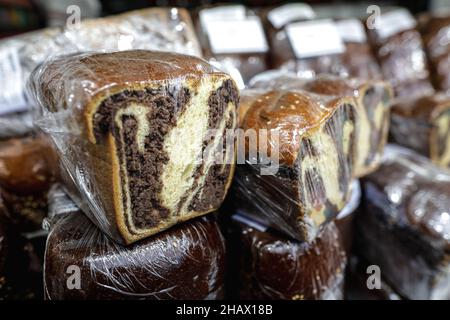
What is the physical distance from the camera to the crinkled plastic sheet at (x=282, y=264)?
1032mm

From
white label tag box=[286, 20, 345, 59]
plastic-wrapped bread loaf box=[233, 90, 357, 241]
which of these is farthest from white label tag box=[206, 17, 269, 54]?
plastic-wrapped bread loaf box=[233, 90, 357, 241]

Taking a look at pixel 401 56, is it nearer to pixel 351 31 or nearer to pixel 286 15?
pixel 351 31

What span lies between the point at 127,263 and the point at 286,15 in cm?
148

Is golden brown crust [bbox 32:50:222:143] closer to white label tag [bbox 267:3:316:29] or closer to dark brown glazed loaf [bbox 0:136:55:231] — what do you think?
dark brown glazed loaf [bbox 0:136:55:231]

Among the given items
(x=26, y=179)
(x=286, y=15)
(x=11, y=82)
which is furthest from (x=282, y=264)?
(x=286, y=15)

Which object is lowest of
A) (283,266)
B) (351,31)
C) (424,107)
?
(283,266)

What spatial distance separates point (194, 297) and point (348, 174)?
549 mm

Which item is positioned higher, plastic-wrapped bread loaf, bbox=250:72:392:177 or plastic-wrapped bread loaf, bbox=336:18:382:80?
plastic-wrapped bread loaf, bbox=336:18:382:80

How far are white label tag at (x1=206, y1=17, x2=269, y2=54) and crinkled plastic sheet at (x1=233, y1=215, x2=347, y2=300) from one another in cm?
87

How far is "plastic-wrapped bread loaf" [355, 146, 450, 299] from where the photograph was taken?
1200 mm

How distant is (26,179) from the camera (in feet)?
3.84

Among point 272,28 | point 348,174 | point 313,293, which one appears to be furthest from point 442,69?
point 313,293

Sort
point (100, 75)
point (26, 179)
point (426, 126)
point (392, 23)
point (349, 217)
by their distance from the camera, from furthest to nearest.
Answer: point (392, 23) < point (426, 126) < point (349, 217) < point (26, 179) < point (100, 75)
